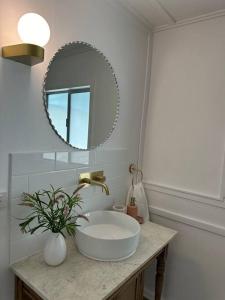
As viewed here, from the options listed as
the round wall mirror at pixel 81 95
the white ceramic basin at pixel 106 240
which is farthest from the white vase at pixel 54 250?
the round wall mirror at pixel 81 95

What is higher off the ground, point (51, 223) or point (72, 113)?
point (72, 113)

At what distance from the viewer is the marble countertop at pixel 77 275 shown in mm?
899

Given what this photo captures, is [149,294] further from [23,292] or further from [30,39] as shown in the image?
[30,39]

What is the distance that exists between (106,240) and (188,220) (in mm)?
762

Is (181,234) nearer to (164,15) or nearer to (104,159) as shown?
(104,159)

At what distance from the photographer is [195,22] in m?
1.52

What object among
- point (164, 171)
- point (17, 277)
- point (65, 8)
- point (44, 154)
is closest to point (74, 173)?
point (44, 154)

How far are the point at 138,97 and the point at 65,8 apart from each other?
0.78m

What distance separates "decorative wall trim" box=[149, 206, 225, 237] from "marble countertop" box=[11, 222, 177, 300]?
463 mm

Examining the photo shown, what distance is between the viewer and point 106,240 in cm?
107

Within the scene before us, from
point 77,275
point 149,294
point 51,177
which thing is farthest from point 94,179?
point 149,294

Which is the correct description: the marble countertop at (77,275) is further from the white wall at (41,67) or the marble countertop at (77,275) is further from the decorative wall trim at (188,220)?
the decorative wall trim at (188,220)

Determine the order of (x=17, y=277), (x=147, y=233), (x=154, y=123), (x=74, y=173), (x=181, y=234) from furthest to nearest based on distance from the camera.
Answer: (x=154, y=123)
(x=181, y=234)
(x=147, y=233)
(x=74, y=173)
(x=17, y=277)

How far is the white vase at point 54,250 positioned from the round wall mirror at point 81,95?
48 cm
